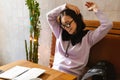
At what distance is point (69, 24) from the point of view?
150 cm

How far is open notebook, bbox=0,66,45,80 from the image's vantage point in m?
1.13

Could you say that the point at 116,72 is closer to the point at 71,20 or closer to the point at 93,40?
the point at 93,40

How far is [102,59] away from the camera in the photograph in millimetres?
1529

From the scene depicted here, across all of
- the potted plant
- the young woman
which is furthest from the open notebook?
the potted plant

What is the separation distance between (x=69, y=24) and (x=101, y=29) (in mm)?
277

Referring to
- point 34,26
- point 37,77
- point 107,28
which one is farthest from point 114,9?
point 37,77

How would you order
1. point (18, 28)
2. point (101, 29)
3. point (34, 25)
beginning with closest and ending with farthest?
point (101, 29), point (34, 25), point (18, 28)

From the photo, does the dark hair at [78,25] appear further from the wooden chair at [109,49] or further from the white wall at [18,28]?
the white wall at [18,28]

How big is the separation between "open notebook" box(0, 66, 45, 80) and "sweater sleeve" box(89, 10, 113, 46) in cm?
52

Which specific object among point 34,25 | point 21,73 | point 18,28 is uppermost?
point 34,25

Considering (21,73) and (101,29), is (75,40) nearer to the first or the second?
(101,29)

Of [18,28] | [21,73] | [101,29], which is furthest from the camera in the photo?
[18,28]

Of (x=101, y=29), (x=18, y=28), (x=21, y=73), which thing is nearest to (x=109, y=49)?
(x=101, y=29)

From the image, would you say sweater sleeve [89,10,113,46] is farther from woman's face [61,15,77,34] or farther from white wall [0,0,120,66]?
white wall [0,0,120,66]
